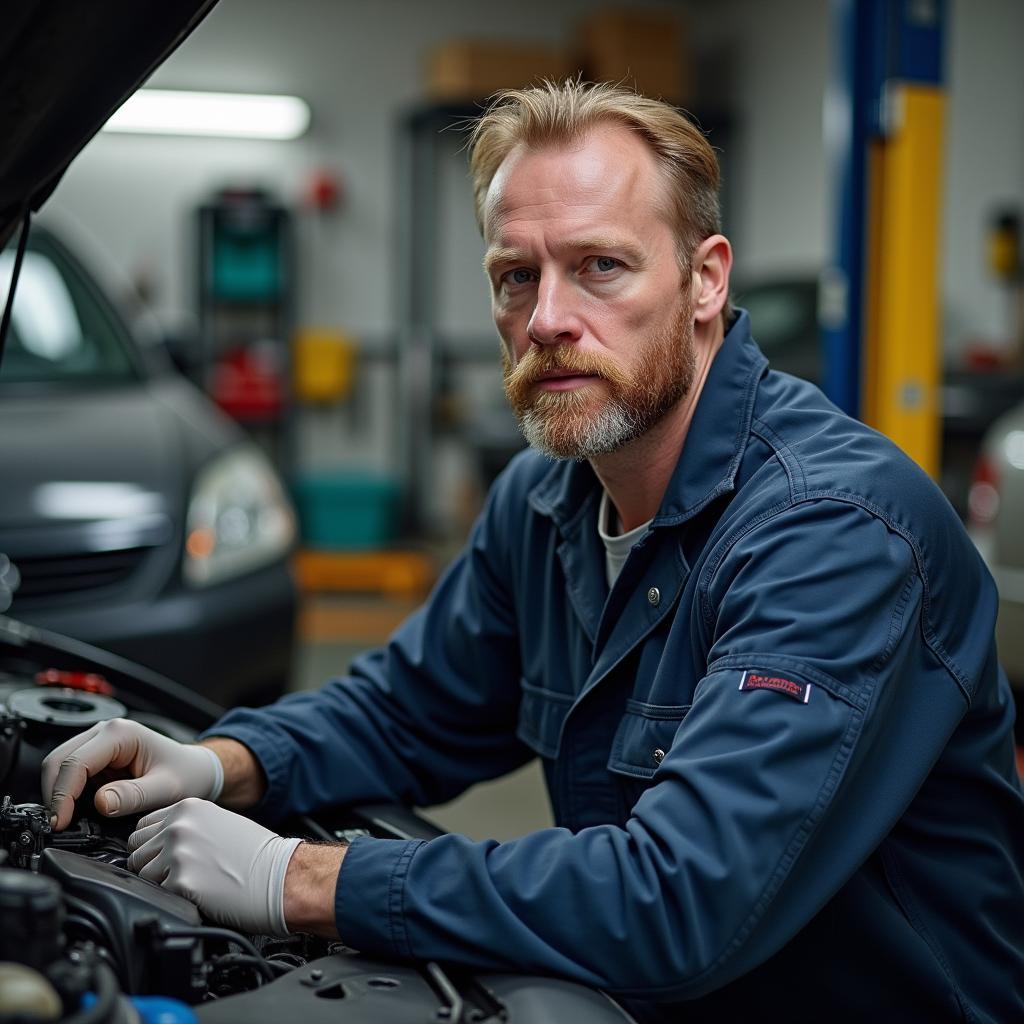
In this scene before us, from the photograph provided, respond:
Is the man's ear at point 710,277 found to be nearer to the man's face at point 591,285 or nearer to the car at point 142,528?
the man's face at point 591,285

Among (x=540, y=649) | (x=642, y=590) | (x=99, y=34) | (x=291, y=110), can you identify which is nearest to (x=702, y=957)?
(x=642, y=590)

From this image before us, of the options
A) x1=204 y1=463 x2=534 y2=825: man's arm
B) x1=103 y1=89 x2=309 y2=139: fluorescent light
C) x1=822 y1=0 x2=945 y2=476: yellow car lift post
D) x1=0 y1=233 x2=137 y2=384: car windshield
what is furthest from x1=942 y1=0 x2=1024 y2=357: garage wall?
x1=204 y1=463 x2=534 y2=825: man's arm

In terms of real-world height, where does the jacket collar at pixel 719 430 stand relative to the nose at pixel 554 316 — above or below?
below

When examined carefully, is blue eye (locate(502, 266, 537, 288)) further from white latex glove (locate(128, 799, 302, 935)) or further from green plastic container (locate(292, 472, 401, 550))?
green plastic container (locate(292, 472, 401, 550))

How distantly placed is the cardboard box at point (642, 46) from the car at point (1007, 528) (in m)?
4.76

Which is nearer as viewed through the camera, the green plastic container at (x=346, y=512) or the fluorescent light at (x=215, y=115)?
the green plastic container at (x=346, y=512)

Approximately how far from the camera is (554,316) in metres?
1.34

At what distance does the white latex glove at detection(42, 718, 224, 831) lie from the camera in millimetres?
1284

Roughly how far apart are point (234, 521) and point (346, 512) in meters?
4.06

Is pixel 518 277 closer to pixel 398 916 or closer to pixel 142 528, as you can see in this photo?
pixel 398 916

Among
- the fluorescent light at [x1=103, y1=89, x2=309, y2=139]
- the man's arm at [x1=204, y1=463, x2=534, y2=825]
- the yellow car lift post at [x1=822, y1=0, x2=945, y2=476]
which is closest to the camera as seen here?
the man's arm at [x1=204, y1=463, x2=534, y2=825]

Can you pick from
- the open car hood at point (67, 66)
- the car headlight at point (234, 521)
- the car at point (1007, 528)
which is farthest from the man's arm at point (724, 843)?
the car at point (1007, 528)

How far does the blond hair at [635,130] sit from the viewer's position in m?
1.40

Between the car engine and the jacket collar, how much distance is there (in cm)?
43
